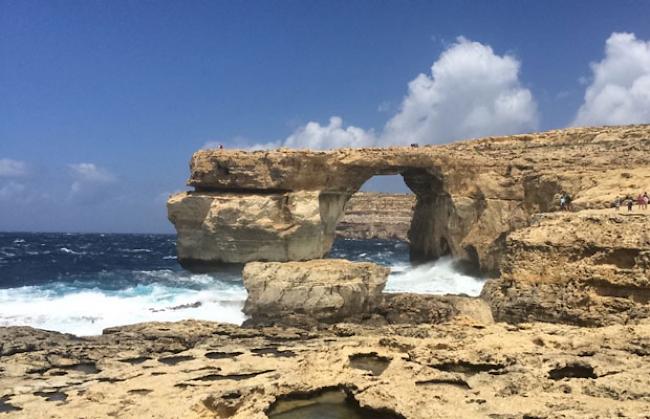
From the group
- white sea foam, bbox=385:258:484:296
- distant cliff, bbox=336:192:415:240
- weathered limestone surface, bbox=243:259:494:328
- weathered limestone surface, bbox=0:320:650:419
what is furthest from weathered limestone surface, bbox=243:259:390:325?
distant cliff, bbox=336:192:415:240

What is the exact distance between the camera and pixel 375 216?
80438 mm

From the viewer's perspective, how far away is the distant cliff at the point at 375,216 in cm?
7831

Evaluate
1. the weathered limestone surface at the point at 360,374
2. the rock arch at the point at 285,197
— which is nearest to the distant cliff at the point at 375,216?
the rock arch at the point at 285,197

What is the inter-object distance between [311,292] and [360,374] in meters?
7.08

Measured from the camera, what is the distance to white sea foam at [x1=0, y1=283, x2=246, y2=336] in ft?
60.6

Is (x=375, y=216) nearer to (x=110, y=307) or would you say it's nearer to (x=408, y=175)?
(x=408, y=175)

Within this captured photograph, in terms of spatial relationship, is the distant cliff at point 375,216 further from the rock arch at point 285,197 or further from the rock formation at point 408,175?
the rock arch at point 285,197

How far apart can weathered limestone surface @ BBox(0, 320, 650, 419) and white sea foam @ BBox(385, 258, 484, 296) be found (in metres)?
12.4

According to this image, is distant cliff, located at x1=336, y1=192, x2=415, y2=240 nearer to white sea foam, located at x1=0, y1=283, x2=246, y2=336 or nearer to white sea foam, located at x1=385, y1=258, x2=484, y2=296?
white sea foam, located at x1=385, y1=258, x2=484, y2=296

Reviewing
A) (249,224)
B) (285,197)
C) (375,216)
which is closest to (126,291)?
(249,224)

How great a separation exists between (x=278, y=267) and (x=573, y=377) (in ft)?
34.7

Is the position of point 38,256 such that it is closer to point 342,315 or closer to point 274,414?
point 342,315

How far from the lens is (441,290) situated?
2569 centimetres

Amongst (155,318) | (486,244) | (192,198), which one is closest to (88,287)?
(192,198)
